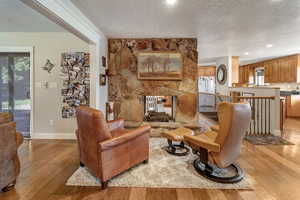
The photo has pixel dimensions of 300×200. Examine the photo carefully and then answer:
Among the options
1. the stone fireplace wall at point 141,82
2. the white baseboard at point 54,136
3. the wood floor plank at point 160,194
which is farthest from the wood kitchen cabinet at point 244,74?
the white baseboard at point 54,136

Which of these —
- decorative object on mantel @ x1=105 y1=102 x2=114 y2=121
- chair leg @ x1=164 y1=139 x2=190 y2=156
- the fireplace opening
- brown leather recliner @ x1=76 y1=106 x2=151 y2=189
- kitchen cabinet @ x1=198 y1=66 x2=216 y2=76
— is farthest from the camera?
kitchen cabinet @ x1=198 y1=66 x2=216 y2=76

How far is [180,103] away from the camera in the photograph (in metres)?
4.19

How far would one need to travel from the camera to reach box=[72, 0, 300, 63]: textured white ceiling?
7.89ft

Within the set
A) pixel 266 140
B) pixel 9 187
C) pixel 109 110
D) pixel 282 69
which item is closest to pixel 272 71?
pixel 282 69

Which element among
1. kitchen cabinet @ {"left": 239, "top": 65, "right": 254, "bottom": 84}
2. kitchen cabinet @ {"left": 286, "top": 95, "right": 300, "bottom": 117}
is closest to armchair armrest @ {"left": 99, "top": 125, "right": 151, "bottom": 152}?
kitchen cabinet @ {"left": 286, "top": 95, "right": 300, "bottom": 117}

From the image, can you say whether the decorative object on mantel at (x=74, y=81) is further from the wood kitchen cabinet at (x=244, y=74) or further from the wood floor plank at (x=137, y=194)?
the wood kitchen cabinet at (x=244, y=74)

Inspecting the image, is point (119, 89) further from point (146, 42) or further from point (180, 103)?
point (180, 103)

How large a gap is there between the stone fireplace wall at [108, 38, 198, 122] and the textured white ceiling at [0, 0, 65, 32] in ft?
4.87

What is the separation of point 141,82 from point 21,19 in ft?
8.97

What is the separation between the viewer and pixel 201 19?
9.65 ft

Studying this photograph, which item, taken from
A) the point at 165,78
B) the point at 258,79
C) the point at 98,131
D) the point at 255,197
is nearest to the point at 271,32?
the point at 165,78

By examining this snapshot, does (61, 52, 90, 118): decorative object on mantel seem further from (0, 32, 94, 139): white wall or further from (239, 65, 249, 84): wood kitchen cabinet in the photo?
(239, 65, 249, 84): wood kitchen cabinet

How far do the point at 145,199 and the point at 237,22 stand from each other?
11.4 ft

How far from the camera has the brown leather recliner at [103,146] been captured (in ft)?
6.08
